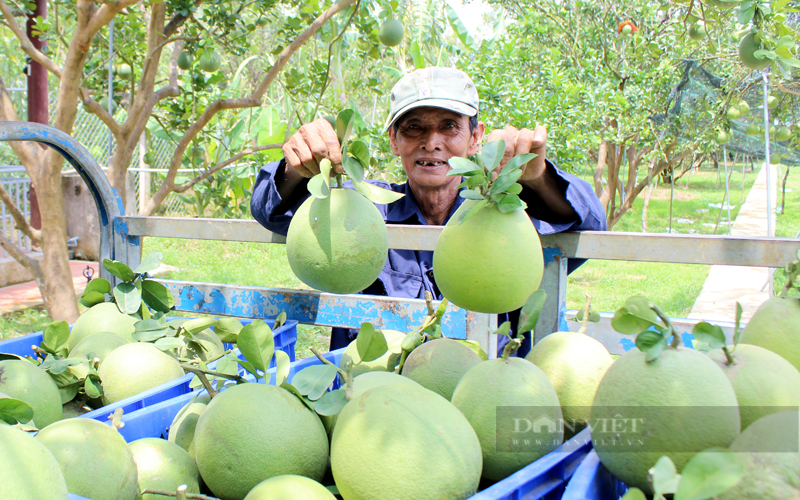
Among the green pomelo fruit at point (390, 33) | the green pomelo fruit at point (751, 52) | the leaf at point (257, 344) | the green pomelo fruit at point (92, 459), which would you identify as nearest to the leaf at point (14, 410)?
the green pomelo fruit at point (92, 459)

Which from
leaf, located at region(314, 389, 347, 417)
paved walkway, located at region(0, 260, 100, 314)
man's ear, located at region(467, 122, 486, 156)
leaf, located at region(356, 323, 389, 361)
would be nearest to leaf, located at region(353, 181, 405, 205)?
leaf, located at region(356, 323, 389, 361)

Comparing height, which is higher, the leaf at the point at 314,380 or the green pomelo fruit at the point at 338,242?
the green pomelo fruit at the point at 338,242

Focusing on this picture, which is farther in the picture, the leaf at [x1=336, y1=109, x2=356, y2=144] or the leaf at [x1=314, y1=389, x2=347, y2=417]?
the leaf at [x1=336, y1=109, x2=356, y2=144]

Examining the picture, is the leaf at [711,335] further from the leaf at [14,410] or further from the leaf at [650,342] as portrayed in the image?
the leaf at [14,410]

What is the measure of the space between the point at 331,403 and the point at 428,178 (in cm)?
149

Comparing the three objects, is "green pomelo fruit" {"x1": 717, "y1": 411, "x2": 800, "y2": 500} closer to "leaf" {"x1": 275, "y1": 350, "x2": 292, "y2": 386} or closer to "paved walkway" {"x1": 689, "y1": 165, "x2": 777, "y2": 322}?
"leaf" {"x1": 275, "y1": 350, "x2": 292, "y2": 386}

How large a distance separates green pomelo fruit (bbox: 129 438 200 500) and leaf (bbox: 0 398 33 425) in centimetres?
16

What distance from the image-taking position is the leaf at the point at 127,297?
1435 millimetres

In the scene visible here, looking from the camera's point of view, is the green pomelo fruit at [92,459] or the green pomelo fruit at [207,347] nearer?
the green pomelo fruit at [92,459]

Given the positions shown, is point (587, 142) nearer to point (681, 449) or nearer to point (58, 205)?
point (58, 205)

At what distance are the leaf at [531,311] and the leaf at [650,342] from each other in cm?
17

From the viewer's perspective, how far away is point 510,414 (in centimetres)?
81

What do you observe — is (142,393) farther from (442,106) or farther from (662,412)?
(442,106)

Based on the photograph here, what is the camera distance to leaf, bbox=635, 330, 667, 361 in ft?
2.41
